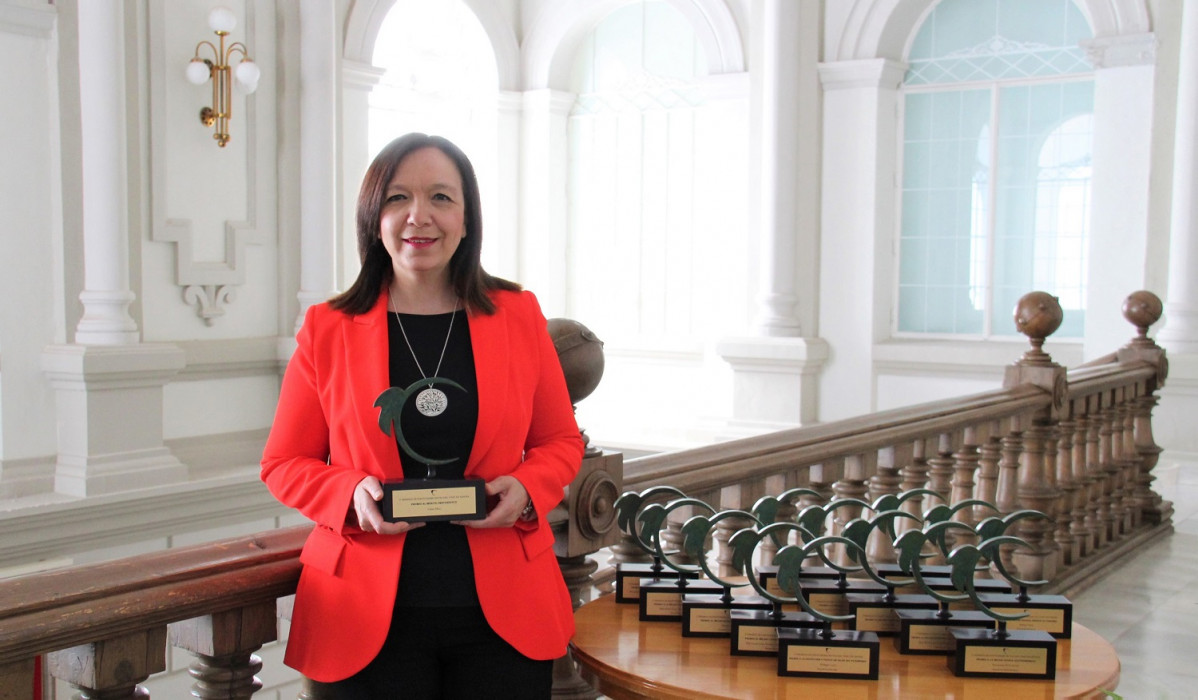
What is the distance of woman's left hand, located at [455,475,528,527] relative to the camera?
62.7 inches

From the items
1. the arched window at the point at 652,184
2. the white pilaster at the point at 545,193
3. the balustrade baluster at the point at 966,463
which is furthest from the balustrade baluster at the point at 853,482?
the white pilaster at the point at 545,193

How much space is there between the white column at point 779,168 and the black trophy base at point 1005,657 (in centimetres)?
707

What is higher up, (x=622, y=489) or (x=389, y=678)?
(x=622, y=489)

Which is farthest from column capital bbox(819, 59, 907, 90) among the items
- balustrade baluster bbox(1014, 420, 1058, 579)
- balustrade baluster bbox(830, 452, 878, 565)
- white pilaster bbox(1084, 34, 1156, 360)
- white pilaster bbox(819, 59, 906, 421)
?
balustrade baluster bbox(830, 452, 878, 565)

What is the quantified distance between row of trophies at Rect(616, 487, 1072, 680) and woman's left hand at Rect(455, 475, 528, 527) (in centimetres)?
38

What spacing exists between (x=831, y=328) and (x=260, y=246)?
4167 millimetres

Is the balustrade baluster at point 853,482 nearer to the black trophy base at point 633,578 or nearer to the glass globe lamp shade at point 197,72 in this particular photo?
the black trophy base at point 633,578

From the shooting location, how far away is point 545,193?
34.7 ft

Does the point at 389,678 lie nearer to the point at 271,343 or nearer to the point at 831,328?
the point at 271,343

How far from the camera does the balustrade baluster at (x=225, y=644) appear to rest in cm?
154

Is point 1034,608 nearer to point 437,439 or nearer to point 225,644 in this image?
point 437,439

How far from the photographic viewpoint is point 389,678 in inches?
62.9

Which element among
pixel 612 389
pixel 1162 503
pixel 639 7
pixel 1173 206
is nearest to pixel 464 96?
pixel 639 7

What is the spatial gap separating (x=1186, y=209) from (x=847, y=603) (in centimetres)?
621
